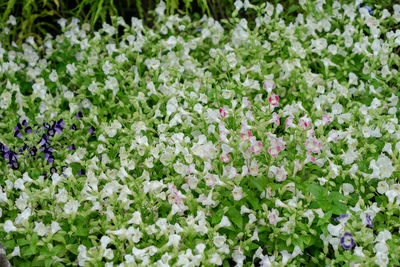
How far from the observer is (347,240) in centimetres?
280

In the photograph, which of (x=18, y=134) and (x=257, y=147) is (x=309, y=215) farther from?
(x=18, y=134)

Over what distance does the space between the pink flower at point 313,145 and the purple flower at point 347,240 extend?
0.54 m

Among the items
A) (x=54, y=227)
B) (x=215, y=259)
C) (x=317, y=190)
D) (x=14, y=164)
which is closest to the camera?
(x=215, y=259)

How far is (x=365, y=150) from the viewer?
3254 millimetres

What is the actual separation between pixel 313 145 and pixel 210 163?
2.00ft

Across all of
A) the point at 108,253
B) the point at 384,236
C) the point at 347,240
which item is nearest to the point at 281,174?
the point at 347,240

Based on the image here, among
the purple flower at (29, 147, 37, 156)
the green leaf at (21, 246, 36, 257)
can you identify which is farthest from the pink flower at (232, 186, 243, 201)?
the purple flower at (29, 147, 37, 156)

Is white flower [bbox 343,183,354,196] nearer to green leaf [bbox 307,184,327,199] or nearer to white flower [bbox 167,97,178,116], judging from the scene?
green leaf [bbox 307,184,327,199]

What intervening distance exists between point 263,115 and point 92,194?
115 cm

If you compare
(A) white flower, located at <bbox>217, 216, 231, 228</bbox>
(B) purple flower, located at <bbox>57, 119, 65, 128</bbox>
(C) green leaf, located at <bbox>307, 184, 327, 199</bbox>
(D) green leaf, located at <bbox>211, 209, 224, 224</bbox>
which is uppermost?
(B) purple flower, located at <bbox>57, 119, 65, 128</bbox>

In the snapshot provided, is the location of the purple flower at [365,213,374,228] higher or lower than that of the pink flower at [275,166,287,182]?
lower

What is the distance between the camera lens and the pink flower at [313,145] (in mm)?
3112

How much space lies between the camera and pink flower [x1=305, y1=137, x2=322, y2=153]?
3112 mm

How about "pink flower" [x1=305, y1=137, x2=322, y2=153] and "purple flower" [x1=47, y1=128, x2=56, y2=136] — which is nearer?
"pink flower" [x1=305, y1=137, x2=322, y2=153]
